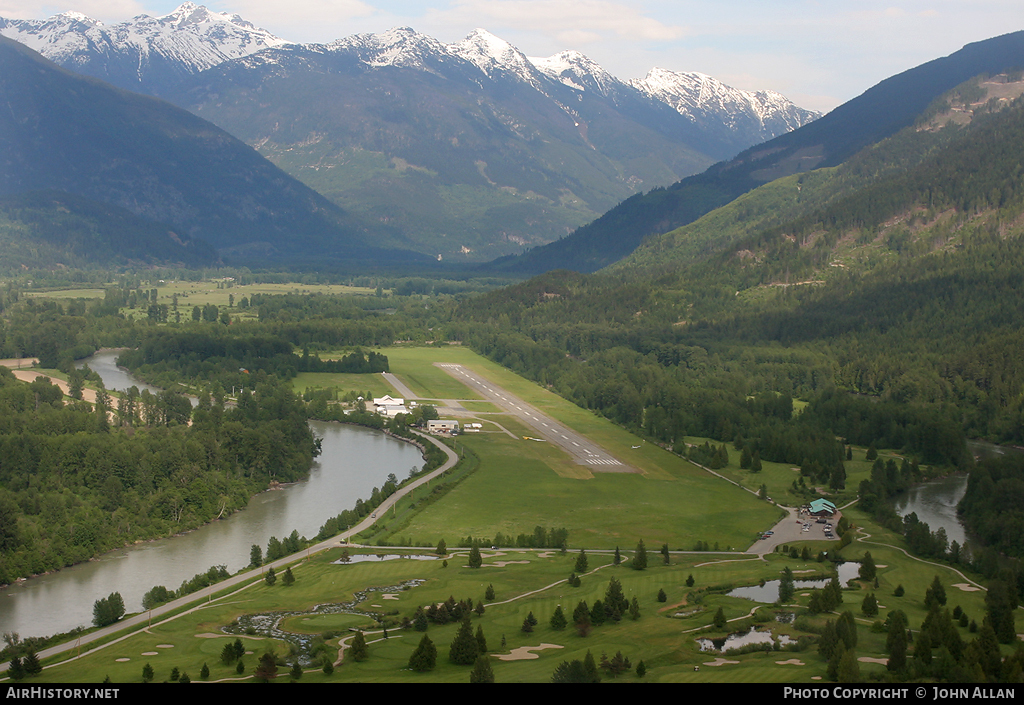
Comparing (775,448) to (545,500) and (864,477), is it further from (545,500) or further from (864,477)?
(545,500)

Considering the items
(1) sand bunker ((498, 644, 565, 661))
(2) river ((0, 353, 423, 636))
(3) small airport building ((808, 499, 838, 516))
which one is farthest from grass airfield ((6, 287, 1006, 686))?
(2) river ((0, 353, 423, 636))

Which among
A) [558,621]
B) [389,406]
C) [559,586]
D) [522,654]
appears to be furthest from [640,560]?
[389,406]

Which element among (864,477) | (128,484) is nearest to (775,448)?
(864,477)

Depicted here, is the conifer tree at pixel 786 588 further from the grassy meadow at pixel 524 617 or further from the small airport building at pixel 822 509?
the small airport building at pixel 822 509

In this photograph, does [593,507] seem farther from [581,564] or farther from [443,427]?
[443,427]

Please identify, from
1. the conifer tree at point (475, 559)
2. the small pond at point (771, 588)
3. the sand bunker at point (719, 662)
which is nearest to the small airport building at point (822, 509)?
the small pond at point (771, 588)

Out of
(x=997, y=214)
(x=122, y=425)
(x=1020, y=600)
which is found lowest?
(x=1020, y=600)
